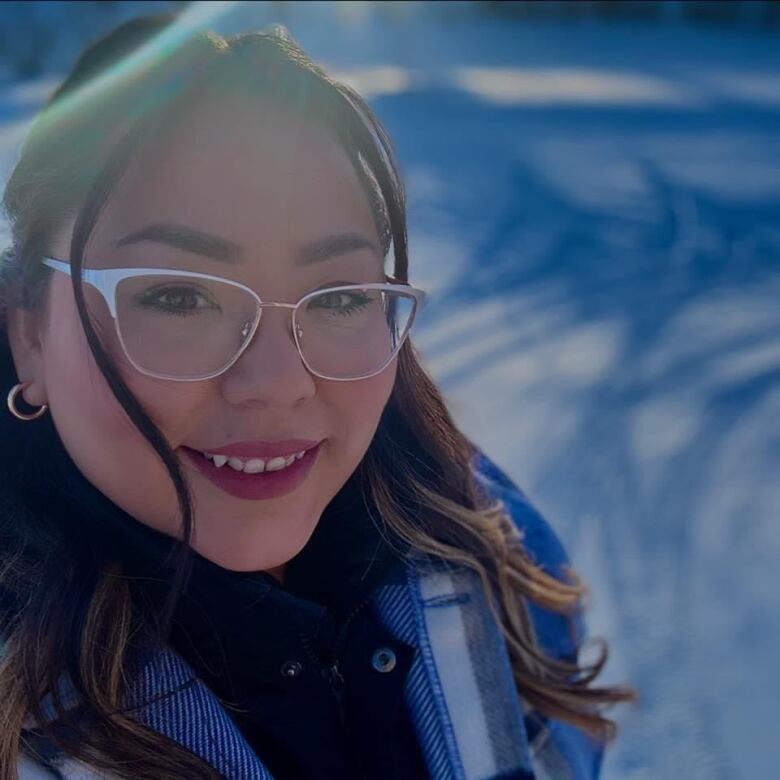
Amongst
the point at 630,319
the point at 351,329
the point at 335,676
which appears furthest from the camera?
the point at 630,319

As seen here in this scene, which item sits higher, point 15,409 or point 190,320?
point 190,320

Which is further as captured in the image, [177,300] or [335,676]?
[335,676]

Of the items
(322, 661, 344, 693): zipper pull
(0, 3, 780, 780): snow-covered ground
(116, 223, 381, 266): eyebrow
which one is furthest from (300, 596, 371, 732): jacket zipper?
(0, 3, 780, 780): snow-covered ground

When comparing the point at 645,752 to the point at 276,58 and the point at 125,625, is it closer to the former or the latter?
the point at 125,625

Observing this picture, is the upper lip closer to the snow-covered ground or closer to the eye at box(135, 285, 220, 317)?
the eye at box(135, 285, 220, 317)

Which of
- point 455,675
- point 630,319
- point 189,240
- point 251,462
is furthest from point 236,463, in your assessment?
point 630,319

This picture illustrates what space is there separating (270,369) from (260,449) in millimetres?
86

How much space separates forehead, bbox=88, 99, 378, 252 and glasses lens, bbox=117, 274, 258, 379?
55 millimetres

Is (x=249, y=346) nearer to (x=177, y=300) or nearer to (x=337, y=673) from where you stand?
(x=177, y=300)

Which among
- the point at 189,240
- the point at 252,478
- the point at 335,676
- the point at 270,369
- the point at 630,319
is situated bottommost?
the point at 335,676

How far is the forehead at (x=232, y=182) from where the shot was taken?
1041 millimetres

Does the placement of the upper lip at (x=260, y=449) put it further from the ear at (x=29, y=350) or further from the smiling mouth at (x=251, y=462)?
the ear at (x=29, y=350)

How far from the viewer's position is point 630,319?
3.35 meters

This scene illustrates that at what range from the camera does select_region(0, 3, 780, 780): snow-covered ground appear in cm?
216
